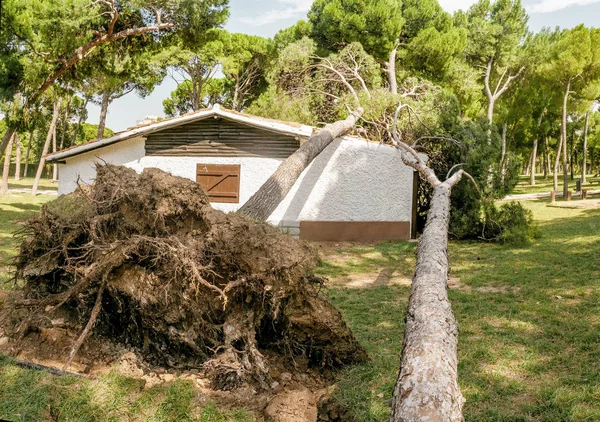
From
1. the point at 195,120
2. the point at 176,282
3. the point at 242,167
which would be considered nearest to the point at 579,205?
the point at 242,167

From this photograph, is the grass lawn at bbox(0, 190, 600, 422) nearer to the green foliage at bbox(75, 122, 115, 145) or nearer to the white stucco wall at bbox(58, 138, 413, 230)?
the white stucco wall at bbox(58, 138, 413, 230)

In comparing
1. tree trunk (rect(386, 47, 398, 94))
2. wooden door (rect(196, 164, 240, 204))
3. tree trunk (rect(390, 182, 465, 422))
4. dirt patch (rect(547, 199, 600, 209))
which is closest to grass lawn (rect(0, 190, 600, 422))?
tree trunk (rect(390, 182, 465, 422))

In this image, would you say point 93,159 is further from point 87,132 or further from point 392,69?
point 87,132

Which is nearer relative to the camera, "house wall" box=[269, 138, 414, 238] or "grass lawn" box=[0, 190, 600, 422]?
"grass lawn" box=[0, 190, 600, 422]

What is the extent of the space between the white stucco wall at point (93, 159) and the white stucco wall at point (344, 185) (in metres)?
2.68

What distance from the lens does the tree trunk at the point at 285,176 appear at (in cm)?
711

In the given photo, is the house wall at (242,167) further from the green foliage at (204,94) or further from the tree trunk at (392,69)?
the green foliage at (204,94)

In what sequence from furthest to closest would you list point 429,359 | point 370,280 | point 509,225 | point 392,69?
point 392,69, point 509,225, point 370,280, point 429,359

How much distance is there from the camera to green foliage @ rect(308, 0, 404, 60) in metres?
19.2

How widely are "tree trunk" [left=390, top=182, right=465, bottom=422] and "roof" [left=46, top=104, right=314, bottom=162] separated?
25.1 ft

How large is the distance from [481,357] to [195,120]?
33.2ft

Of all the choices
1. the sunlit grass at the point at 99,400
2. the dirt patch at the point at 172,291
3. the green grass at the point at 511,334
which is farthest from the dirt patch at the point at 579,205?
the sunlit grass at the point at 99,400

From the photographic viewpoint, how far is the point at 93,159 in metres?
13.7

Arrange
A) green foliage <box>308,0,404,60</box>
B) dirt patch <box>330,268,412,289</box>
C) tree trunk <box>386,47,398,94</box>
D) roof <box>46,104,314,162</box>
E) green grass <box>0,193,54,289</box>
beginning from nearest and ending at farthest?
green grass <box>0,193,54,289</box> → dirt patch <box>330,268,412,289</box> → roof <box>46,104,314,162</box> → green foliage <box>308,0,404,60</box> → tree trunk <box>386,47,398,94</box>
